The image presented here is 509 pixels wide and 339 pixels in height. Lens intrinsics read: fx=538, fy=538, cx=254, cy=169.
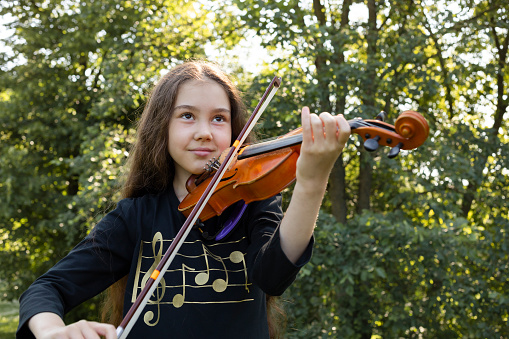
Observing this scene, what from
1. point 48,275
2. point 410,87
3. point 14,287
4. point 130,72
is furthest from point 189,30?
point 48,275

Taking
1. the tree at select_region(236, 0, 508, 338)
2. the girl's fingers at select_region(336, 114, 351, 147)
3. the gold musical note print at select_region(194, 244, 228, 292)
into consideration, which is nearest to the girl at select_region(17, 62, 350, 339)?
the gold musical note print at select_region(194, 244, 228, 292)

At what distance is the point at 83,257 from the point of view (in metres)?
1.70

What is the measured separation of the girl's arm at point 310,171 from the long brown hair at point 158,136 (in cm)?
70

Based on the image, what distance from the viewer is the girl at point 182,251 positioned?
144 cm

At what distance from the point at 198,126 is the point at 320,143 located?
0.61m

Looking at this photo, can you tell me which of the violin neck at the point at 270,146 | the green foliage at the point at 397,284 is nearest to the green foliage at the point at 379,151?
the green foliage at the point at 397,284

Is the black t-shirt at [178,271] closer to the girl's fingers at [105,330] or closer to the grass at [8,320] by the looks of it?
the girl's fingers at [105,330]

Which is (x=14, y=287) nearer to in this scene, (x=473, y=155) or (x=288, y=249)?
(x=473, y=155)

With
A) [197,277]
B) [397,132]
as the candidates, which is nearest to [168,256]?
[197,277]

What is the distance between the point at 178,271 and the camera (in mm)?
1694

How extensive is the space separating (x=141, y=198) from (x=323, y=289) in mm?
3133

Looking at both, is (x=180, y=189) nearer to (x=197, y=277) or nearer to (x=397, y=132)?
(x=197, y=277)

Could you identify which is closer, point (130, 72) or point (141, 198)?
point (141, 198)

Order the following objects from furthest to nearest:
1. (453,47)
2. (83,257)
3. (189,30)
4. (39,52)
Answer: (39,52)
(189,30)
(453,47)
(83,257)
